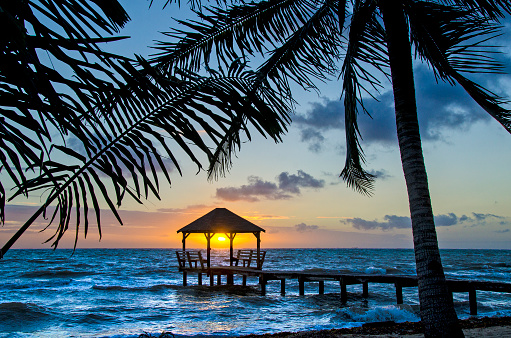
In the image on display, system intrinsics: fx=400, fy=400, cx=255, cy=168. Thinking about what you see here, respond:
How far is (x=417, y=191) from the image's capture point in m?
4.84

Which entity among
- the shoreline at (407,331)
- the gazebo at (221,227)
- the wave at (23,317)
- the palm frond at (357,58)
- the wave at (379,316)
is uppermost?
the palm frond at (357,58)

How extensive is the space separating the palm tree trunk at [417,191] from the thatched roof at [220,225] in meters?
17.1

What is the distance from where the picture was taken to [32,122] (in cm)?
141

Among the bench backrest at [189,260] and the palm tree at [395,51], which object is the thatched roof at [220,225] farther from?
the palm tree at [395,51]

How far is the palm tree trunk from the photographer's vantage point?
4.65m

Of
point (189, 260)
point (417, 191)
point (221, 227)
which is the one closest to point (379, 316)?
point (417, 191)

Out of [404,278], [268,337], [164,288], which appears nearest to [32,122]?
[268,337]

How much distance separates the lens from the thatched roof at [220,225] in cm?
2150

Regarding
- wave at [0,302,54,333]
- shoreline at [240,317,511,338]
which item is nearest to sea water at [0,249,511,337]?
wave at [0,302,54,333]

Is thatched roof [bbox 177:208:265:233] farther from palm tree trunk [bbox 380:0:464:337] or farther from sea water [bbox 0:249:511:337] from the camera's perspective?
palm tree trunk [bbox 380:0:464:337]

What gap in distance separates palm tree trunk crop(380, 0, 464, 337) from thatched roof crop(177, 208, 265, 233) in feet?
56.2

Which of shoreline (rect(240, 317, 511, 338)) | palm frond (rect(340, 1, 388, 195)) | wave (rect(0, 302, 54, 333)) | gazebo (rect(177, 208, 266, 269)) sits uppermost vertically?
palm frond (rect(340, 1, 388, 195))

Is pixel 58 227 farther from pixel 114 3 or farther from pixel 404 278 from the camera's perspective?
pixel 404 278

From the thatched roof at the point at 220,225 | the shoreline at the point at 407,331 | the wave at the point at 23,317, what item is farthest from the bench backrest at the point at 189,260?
the shoreline at the point at 407,331
